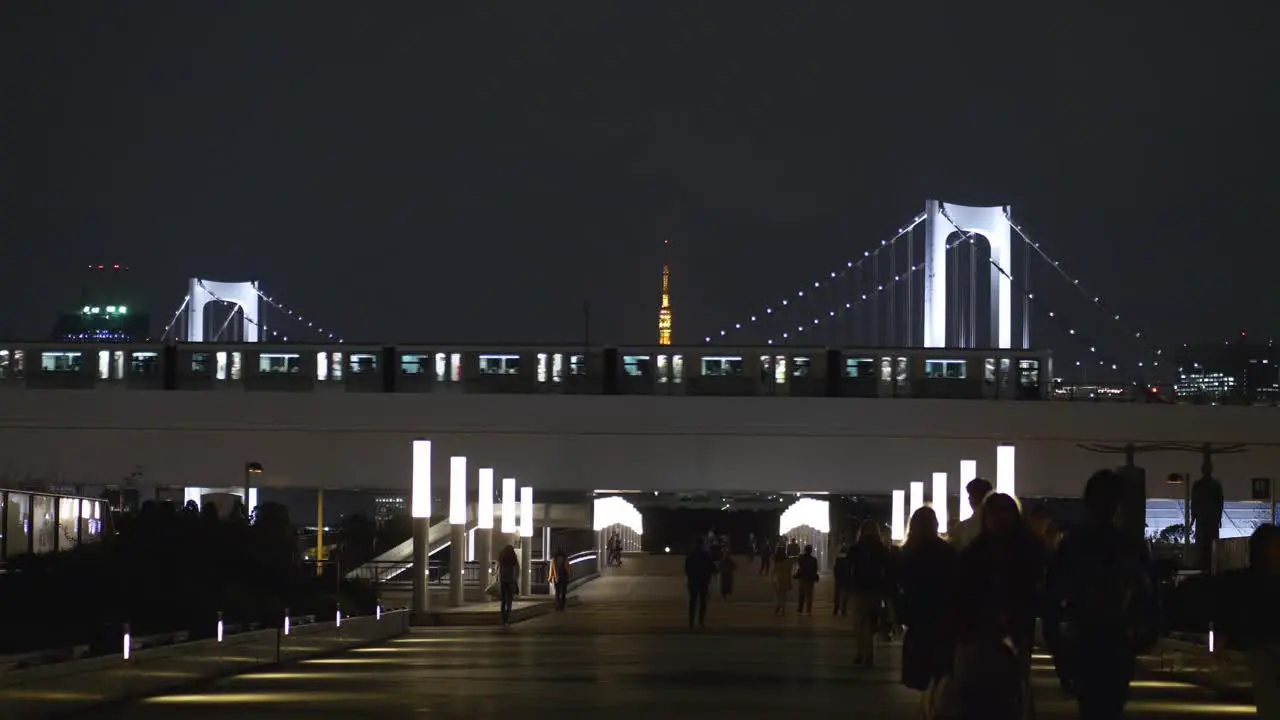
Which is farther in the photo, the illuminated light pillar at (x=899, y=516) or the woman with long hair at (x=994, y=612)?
the illuminated light pillar at (x=899, y=516)

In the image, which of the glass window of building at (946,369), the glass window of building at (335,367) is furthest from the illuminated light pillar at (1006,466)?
the glass window of building at (335,367)

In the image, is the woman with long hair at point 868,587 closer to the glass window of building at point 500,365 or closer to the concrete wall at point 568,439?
the concrete wall at point 568,439

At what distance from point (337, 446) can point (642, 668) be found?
47104 mm

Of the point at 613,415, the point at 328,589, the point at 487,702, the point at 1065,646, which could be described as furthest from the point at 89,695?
the point at 613,415

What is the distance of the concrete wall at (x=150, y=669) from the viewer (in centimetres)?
980

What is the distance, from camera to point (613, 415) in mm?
59562

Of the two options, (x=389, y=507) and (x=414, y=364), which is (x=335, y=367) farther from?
(x=389, y=507)

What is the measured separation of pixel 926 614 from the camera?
6270 millimetres

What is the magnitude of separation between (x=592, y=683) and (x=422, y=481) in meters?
12.9

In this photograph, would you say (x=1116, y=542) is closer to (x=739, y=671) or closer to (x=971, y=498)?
(x=971, y=498)

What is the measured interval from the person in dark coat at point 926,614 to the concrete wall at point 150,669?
192 inches

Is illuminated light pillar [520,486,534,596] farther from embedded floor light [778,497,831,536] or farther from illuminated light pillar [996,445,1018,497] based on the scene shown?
embedded floor light [778,497,831,536]

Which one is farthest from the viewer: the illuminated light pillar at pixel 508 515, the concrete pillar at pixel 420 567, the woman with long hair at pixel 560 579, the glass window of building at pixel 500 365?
the glass window of building at pixel 500 365

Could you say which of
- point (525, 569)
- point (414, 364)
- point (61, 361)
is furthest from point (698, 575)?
point (61, 361)
